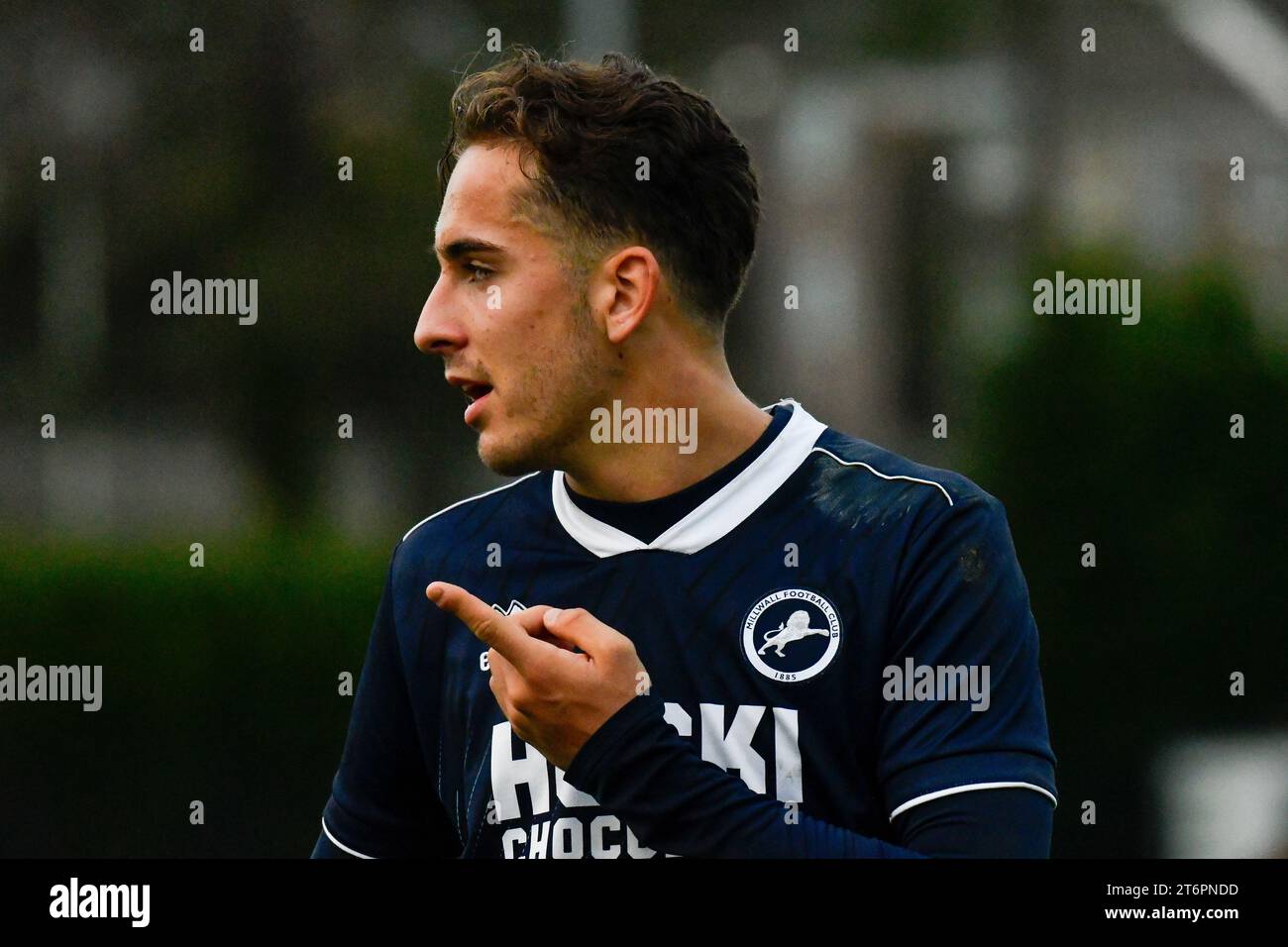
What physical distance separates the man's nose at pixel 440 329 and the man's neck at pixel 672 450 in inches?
12.8

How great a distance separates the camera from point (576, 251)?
314 centimetres

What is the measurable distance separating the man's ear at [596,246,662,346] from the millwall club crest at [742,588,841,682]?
627mm

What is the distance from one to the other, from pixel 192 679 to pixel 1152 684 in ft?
14.8

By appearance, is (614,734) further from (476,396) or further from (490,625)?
(476,396)

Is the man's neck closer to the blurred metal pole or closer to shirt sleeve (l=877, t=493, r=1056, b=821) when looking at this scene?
→ shirt sleeve (l=877, t=493, r=1056, b=821)

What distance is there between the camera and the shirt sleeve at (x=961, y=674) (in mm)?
2652

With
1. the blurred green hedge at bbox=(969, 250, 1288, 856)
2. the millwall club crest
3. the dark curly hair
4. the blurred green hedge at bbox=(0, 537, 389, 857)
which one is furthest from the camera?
the blurred green hedge at bbox=(0, 537, 389, 857)

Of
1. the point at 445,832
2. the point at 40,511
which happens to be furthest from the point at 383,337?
the point at 445,832

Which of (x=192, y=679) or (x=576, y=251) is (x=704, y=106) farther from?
(x=192, y=679)

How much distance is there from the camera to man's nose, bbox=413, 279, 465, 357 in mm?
3076

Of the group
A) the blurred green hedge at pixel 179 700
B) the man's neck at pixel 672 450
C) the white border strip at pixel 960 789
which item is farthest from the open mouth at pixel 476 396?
the blurred green hedge at pixel 179 700

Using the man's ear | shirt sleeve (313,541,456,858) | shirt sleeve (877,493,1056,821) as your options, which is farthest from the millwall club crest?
shirt sleeve (313,541,456,858)

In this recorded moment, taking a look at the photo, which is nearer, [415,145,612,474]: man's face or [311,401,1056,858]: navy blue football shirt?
[311,401,1056,858]: navy blue football shirt

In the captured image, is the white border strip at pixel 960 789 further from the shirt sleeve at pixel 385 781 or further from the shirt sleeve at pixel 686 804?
the shirt sleeve at pixel 385 781
